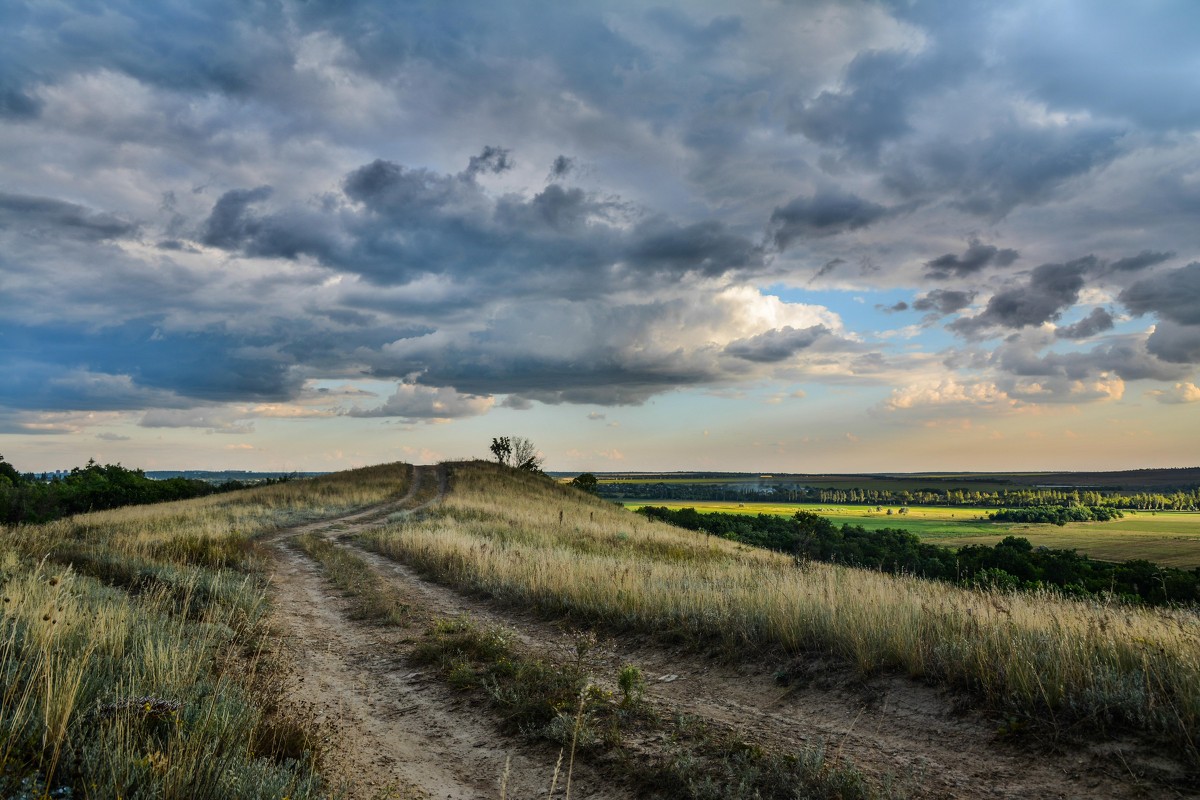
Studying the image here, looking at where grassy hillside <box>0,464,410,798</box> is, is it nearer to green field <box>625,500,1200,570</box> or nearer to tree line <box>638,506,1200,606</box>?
tree line <box>638,506,1200,606</box>

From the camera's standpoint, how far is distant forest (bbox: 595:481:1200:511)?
69.4m

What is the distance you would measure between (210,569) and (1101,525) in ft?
215

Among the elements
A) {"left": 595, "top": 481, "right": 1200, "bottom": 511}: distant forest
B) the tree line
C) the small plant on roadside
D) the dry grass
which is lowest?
{"left": 595, "top": 481, "right": 1200, "bottom": 511}: distant forest

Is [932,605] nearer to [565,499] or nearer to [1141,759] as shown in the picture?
[1141,759]

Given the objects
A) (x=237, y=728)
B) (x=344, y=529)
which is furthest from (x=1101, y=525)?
(x=237, y=728)

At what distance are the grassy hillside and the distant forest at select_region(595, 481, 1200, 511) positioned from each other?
72301mm

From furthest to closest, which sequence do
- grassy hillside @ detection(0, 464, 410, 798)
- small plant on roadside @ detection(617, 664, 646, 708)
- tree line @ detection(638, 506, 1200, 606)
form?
tree line @ detection(638, 506, 1200, 606), small plant on roadside @ detection(617, 664, 646, 708), grassy hillside @ detection(0, 464, 410, 798)

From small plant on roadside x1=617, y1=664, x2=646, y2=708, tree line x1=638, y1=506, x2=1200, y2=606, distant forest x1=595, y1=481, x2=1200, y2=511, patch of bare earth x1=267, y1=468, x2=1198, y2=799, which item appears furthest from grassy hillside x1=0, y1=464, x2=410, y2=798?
distant forest x1=595, y1=481, x2=1200, y2=511

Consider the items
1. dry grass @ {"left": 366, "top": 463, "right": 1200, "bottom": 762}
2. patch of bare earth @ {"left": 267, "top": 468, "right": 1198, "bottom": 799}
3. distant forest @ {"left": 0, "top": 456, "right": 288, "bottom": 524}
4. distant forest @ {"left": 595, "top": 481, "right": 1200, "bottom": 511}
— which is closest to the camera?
patch of bare earth @ {"left": 267, "top": 468, "right": 1198, "bottom": 799}

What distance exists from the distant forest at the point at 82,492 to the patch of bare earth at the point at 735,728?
54539 mm

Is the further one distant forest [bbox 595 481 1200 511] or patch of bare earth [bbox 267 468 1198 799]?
distant forest [bbox 595 481 1200 511]

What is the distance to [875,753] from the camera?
17.9 feet

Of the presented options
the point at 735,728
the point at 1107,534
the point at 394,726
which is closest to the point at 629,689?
the point at 735,728

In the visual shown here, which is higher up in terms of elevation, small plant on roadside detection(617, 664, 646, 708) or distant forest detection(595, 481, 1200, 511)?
small plant on roadside detection(617, 664, 646, 708)
